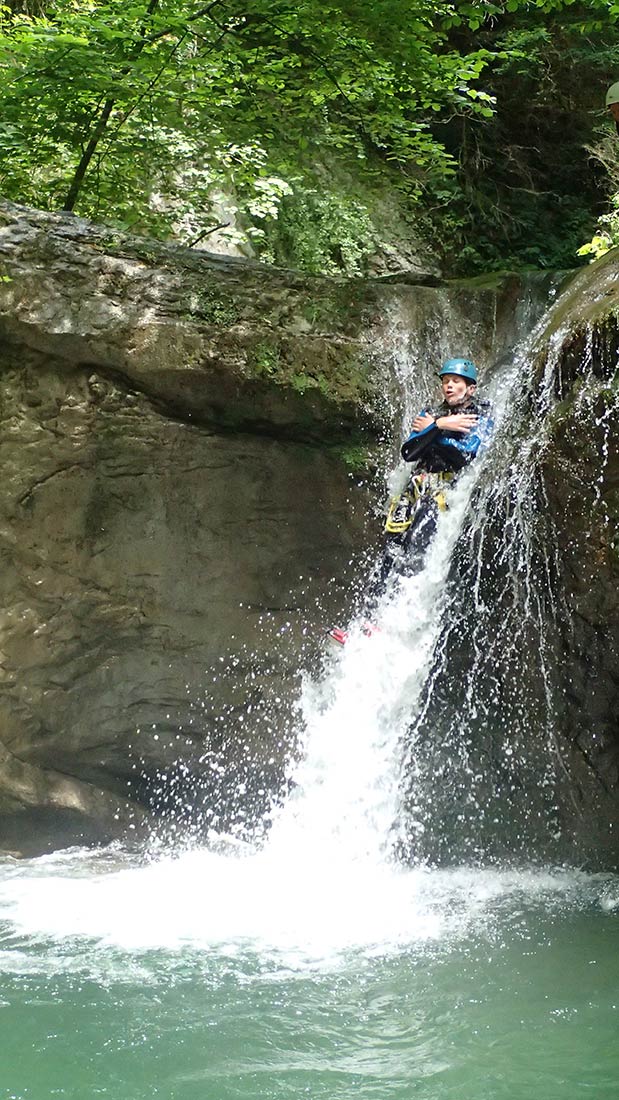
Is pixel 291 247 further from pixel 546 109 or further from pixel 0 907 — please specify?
pixel 0 907

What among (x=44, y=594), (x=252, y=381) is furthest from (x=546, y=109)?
(x=44, y=594)

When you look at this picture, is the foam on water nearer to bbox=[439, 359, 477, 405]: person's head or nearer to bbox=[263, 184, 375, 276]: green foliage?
bbox=[439, 359, 477, 405]: person's head

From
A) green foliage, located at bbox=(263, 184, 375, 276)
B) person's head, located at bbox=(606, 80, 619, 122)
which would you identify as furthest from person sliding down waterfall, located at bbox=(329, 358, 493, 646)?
green foliage, located at bbox=(263, 184, 375, 276)

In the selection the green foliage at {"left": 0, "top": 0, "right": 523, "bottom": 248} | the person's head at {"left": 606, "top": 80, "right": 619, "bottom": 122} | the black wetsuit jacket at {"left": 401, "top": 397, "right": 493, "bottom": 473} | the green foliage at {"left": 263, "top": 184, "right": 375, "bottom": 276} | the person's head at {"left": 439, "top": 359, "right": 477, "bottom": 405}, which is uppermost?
the green foliage at {"left": 0, "top": 0, "right": 523, "bottom": 248}

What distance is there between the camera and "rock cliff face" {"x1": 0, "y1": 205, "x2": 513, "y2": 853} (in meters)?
6.56

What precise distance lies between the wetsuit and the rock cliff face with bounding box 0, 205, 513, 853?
564mm

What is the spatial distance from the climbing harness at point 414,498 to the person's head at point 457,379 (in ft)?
1.55

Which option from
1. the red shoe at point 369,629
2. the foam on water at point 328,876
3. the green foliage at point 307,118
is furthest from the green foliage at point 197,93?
the red shoe at point 369,629

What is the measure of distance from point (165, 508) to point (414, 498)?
1.61m

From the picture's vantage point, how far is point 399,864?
231 inches

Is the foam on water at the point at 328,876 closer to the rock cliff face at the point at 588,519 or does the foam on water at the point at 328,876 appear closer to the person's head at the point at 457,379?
the person's head at the point at 457,379

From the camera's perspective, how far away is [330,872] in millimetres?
5602

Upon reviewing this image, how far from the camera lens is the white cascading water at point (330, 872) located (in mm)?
4785

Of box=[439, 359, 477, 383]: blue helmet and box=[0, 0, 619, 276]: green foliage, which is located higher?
box=[0, 0, 619, 276]: green foliage
